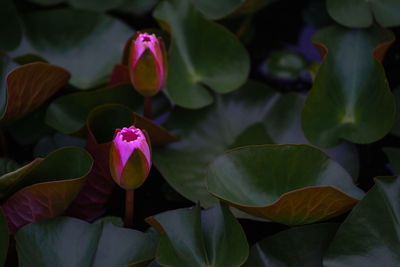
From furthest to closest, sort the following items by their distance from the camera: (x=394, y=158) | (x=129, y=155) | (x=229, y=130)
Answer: (x=229, y=130) < (x=394, y=158) < (x=129, y=155)

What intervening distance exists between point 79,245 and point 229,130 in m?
0.42

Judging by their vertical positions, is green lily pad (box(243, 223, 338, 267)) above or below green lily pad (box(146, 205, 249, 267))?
below

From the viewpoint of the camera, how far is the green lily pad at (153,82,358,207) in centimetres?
95

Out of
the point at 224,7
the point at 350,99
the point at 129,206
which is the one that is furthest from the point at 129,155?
the point at 224,7

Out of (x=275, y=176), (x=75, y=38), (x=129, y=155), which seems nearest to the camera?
(x=129, y=155)

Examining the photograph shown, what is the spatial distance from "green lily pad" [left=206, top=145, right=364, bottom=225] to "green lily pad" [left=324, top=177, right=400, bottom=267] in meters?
0.04

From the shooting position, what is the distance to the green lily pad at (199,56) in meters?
1.03

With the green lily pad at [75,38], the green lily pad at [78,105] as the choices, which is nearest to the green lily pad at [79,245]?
the green lily pad at [78,105]

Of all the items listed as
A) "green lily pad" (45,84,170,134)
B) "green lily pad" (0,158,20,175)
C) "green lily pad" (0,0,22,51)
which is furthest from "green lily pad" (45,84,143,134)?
"green lily pad" (0,0,22,51)

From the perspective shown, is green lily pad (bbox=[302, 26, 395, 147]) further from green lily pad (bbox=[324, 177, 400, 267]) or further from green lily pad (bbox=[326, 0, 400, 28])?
green lily pad (bbox=[324, 177, 400, 267])

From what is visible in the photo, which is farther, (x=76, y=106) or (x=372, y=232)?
(x=76, y=106)

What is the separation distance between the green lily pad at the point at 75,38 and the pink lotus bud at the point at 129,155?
45 centimetres

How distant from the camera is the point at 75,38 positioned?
1.17m

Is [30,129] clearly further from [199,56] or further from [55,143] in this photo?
[199,56]
